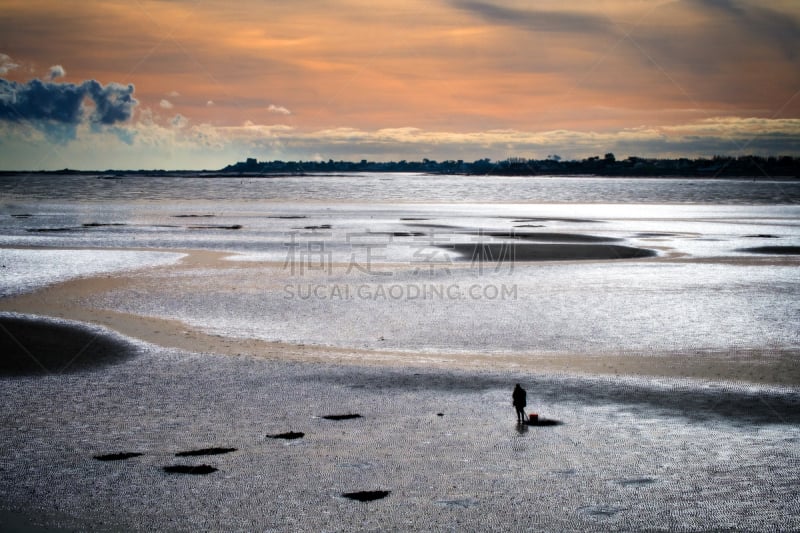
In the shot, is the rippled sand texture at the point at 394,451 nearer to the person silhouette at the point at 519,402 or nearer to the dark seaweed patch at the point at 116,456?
the dark seaweed patch at the point at 116,456

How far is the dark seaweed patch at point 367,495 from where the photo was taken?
12.9 m

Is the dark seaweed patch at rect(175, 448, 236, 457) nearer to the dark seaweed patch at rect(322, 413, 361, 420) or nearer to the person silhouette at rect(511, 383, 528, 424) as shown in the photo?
the dark seaweed patch at rect(322, 413, 361, 420)

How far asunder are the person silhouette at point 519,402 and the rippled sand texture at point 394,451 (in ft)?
1.09

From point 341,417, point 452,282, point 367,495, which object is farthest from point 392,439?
point 452,282

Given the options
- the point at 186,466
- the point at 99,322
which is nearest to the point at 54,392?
the point at 186,466

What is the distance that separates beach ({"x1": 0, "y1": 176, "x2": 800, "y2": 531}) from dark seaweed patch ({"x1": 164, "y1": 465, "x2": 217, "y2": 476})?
5 centimetres

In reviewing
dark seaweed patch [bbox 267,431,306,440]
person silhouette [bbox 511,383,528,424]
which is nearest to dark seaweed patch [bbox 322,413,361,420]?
dark seaweed patch [bbox 267,431,306,440]

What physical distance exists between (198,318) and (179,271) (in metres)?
12.2

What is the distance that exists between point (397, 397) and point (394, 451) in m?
3.40

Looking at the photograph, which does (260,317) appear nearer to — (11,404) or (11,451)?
(11,404)

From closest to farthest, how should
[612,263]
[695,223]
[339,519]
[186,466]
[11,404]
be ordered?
[339,519]
[186,466]
[11,404]
[612,263]
[695,223]

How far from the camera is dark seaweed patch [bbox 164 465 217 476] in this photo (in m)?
13.8

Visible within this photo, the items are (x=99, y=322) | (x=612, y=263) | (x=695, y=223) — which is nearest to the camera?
(x=99, y=322)

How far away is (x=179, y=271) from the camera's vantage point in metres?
38.9
